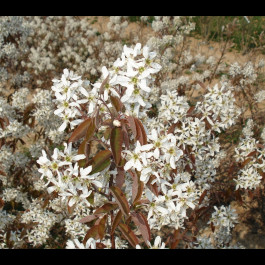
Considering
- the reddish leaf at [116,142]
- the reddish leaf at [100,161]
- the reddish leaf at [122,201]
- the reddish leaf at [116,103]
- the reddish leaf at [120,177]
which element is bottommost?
the reddish leaf at [122,201]

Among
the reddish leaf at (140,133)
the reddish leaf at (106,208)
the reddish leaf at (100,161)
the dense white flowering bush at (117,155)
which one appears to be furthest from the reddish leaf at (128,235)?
the reddish leaf at (140,133)

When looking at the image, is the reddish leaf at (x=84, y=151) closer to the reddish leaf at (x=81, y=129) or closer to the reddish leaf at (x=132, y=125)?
the reddish leaf at (x=81, y=129)

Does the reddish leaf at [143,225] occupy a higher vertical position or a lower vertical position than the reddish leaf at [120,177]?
lower

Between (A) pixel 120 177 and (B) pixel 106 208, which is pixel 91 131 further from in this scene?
(B) pixel 106 208

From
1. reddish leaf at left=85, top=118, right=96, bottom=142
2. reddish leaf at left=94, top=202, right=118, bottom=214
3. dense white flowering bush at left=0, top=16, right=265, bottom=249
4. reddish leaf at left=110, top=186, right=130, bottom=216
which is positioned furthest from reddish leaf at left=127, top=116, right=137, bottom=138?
reddish leaf at left=94, top=202, right=118, bottom=214

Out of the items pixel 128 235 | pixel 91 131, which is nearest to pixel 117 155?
pixel 91 131

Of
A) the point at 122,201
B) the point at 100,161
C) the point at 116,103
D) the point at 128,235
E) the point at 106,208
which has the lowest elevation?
the point at 128,235

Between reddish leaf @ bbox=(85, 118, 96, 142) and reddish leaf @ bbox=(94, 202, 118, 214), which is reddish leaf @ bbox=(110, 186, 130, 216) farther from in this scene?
reddish leaf @ bbox=(85, 118, 96, 142)
